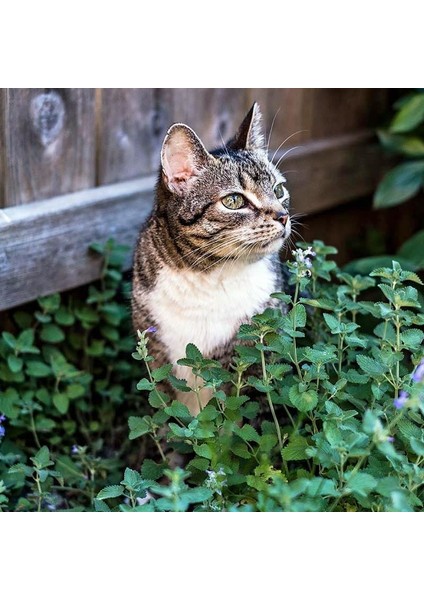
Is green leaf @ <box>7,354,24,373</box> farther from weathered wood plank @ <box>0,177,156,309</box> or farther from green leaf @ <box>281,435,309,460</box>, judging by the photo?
green leaf @ <box>281,435,309,460</box>

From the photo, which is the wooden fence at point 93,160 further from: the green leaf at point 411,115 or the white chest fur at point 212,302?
the white chest fur at point 212,302

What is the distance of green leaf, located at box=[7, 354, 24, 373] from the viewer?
3363mm

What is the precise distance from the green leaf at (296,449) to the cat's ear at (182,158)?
939 mm

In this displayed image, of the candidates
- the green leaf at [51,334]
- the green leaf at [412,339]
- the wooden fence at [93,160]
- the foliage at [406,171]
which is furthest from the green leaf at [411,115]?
the green leaf at [412,339]

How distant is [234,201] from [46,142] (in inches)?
36.3

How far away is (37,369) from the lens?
349 cm

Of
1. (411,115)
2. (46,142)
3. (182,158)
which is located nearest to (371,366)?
(182,158)

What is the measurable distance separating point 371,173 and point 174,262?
2.33 meters

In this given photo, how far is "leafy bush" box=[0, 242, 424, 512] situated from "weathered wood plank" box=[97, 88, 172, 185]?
82 centimetres

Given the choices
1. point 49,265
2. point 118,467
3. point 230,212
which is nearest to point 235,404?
point 230,212

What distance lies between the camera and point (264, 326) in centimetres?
264

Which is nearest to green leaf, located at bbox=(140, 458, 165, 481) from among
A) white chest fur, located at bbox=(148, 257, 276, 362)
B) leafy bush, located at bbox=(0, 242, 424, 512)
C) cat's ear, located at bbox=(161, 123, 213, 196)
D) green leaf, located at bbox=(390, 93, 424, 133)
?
leafy bush, located at bbox=(0, 242, 424, 512)

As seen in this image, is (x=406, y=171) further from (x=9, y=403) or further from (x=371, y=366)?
(x=9, y=403)

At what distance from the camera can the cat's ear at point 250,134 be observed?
318 centimetres
